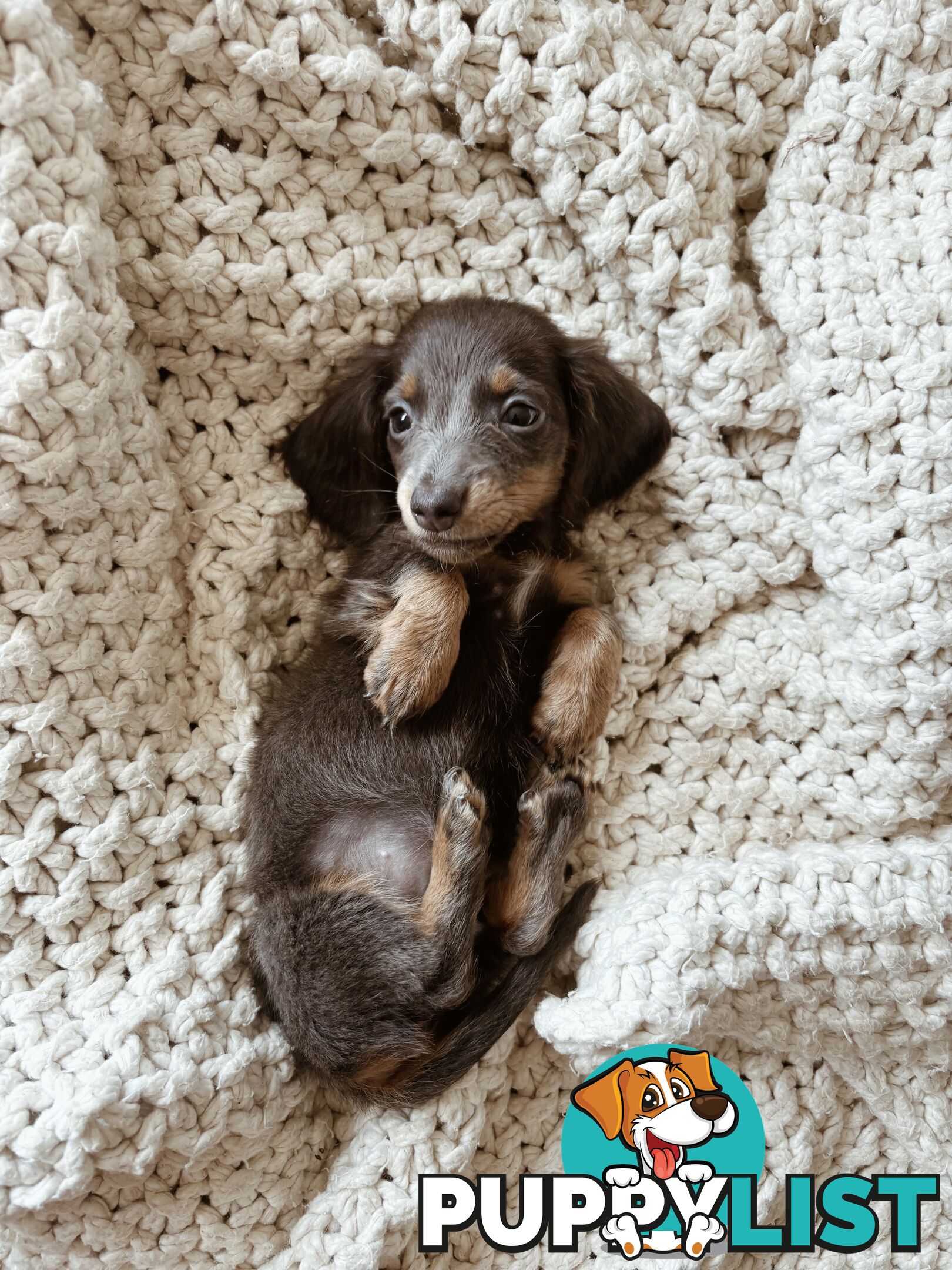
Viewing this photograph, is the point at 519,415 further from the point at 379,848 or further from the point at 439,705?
the point at 379,848

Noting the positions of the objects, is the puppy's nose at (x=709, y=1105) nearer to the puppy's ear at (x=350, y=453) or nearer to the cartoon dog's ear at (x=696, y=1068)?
the cartoon dog's ear at (x=696, y=1068)

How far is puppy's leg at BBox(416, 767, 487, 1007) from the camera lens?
5.58ft

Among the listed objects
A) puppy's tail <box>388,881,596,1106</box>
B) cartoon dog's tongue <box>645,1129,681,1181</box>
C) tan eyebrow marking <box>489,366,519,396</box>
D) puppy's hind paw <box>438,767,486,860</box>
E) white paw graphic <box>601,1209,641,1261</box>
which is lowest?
white paw graphic <box>601,1209,641,1261</box>

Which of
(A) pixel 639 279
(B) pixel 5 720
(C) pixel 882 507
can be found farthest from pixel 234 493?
(C) pixel 882 507

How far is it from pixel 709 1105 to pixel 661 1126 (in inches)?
4.8

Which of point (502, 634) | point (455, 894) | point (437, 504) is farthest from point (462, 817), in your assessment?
point (437, 504)

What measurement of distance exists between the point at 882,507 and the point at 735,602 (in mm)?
369

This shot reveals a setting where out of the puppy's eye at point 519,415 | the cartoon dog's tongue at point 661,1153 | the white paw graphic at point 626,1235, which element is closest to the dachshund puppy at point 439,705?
the puppy's eye at point 519,415

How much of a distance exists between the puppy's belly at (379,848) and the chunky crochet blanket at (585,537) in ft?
0.73

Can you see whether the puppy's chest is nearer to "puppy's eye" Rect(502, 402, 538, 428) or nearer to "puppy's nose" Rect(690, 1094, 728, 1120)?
"puppy's eye" Rect(502, 402, 538, 428)

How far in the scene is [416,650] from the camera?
1.75 m

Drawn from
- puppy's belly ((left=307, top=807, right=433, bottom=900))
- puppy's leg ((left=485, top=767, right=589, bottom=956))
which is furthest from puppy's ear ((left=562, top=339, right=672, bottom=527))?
puppy's belly ((left=307, top=807, right=433, bottom=900))

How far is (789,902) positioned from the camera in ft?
5.93

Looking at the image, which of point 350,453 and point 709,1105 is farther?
point 350,453
